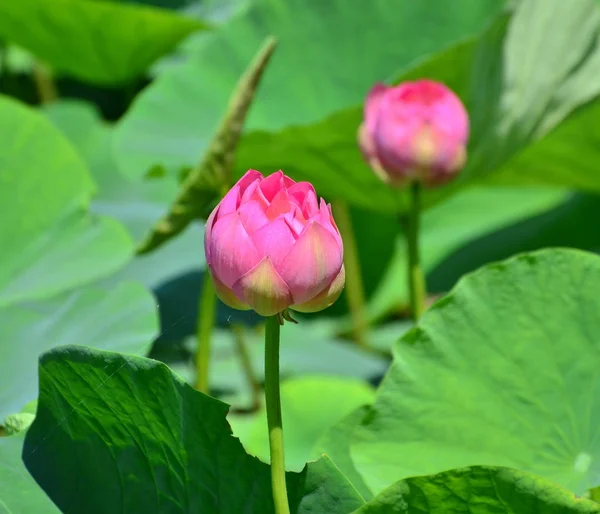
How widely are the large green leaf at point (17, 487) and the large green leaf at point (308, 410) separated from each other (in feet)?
1.96

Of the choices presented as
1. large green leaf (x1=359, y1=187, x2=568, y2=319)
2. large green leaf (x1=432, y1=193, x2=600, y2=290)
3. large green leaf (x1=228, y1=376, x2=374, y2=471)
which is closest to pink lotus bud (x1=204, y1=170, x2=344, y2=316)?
large green leaf (x1=228, y1=376, x2=374, y2=471)

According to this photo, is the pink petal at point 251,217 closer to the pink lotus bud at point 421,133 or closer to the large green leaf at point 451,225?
the pink lotus bud at point 421,133

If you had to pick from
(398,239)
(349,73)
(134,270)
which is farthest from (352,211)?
(134,270)

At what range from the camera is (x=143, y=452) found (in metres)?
0.61

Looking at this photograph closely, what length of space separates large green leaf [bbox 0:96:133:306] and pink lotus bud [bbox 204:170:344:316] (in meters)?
0.62

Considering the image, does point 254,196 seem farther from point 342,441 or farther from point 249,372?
point 249,372

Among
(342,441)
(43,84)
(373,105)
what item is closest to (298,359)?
(373,105)

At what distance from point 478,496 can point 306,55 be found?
1.15m

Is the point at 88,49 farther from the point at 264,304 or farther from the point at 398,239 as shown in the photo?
the point at 264,304

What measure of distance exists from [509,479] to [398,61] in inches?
44.2

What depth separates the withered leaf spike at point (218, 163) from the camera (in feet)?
2.95

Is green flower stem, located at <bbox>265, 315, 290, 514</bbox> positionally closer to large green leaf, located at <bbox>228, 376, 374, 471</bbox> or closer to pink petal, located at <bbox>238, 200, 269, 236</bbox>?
pink petal, located at <bbox>238, 200, 269, 236</bbox>

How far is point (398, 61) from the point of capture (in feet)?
5.20

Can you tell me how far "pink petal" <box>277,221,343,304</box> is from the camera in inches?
19.9
